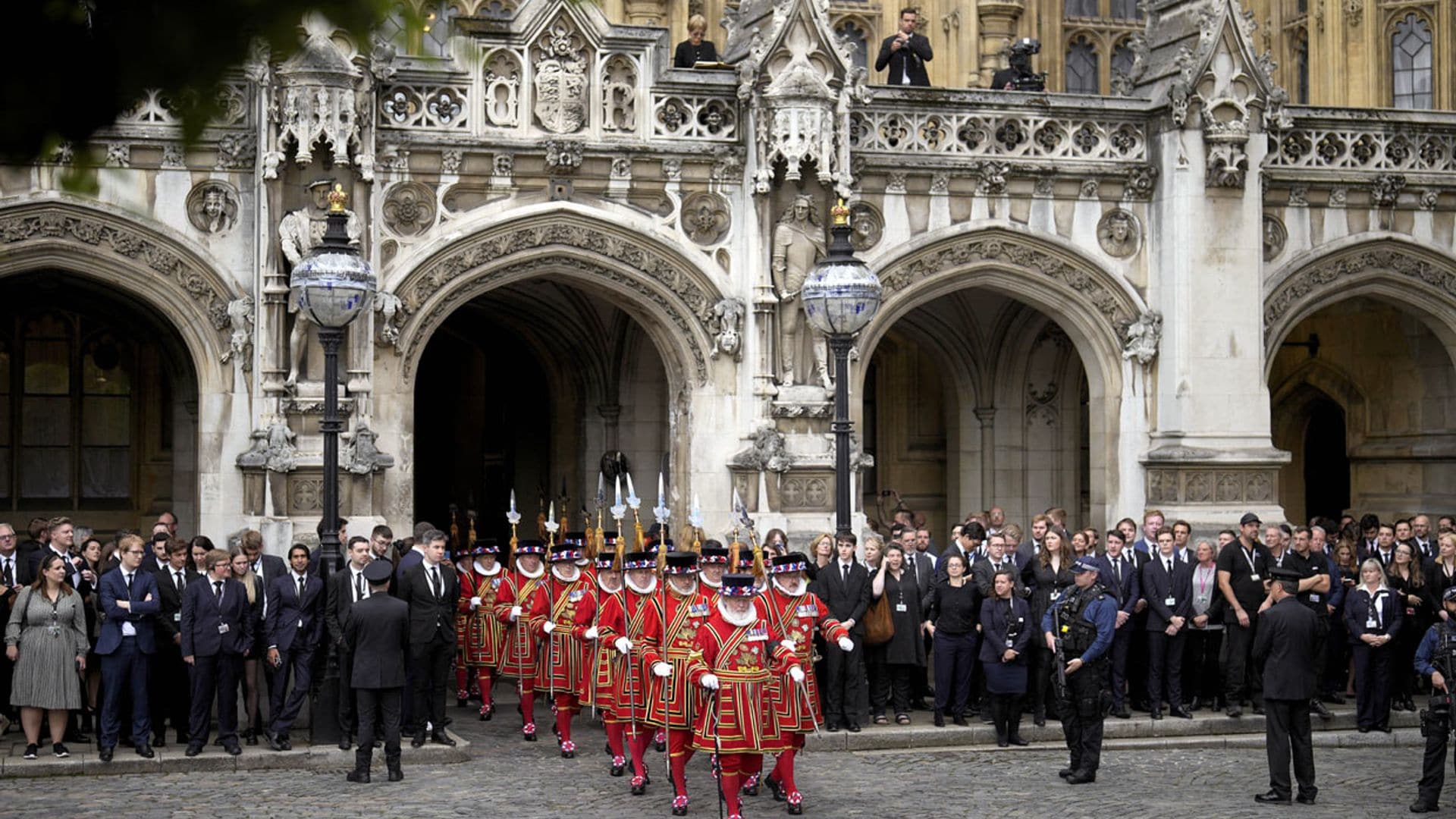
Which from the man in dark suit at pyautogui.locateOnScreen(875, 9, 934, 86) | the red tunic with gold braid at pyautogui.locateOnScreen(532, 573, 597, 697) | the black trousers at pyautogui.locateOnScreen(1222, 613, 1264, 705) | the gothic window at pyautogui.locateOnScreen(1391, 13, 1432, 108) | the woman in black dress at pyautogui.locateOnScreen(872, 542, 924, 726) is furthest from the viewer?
the gothic window at pyautogui.locateOnScreen(1391, 13, 1432, 108)

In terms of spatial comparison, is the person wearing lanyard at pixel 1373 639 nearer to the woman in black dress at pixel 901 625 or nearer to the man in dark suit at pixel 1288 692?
the man in dark suit at pixel 1288 692

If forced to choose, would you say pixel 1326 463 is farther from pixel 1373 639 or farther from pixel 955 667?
pixel 955 667

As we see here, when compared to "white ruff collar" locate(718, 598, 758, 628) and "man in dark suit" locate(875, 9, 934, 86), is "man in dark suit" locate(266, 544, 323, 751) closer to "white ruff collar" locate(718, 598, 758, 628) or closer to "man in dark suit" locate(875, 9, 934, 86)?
"white ruff collar" locate(718, 598, 758, 628)

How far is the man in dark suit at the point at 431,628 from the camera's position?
47.2ft

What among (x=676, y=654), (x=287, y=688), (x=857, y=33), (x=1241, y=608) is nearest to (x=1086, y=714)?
(x=676, y=654)

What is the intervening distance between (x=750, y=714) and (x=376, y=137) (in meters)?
9.19

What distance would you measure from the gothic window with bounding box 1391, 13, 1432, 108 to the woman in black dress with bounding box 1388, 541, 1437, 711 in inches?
623

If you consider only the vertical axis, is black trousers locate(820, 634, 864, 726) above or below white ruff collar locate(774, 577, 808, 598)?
below

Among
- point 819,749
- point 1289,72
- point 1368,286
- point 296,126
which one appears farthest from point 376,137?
point 1289,72

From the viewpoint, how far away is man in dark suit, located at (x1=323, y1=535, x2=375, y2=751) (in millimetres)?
14219

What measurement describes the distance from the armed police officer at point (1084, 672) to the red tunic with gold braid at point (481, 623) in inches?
198

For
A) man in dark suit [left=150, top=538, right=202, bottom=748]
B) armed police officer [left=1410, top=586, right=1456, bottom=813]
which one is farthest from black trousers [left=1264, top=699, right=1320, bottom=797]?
man in dark suit [left=150, top=538, right=202, bottom=748]

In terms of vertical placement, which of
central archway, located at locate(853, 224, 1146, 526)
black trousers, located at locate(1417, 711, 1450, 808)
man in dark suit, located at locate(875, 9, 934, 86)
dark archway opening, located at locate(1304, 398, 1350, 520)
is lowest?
black trousers, located at locate(1417, 711, 1450, 808)

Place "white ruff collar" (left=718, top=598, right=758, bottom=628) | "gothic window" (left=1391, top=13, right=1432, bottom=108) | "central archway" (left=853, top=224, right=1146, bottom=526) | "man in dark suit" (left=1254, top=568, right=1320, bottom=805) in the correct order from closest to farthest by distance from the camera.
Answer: "white ruff collar" (left=718, top=598, right=758, bottom=628), "man in dark suit" (left=1254, top=568, right=1320, bottom=805), "central archway" (left=853, top=224, right=1146, bottom=526), "gothic window" (left=1391, top=13, right=1432, bottom=108)
